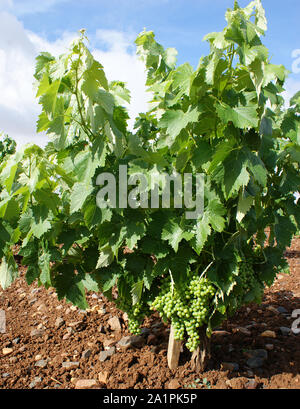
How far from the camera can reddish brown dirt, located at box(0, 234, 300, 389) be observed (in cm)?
237

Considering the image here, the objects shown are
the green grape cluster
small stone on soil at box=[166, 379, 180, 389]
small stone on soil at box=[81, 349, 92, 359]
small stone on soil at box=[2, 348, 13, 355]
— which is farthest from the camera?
small stone on soil at box=[2, 348, 13, 355]

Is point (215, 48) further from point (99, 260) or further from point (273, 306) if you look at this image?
point (273, 306)

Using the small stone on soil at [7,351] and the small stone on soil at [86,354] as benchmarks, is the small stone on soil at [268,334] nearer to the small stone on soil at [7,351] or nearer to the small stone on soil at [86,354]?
the small stone on soil at [86,354]

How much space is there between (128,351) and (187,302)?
916mm

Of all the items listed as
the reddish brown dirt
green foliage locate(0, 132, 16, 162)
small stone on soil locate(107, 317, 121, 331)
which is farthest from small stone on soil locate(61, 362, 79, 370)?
green foliage locate(0, 132, 16, 162)

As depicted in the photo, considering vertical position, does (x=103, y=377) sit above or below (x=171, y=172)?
below

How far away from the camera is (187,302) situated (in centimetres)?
208

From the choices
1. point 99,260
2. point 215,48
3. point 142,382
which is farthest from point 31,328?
point 215,48

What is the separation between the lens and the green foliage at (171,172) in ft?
5.39

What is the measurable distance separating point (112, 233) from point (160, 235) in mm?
253

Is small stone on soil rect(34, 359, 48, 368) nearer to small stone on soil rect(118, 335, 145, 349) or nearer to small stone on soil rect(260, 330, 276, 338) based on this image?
small stone on soil rect(118, 335, 145, 349)

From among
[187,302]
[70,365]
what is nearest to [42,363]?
[70,365]

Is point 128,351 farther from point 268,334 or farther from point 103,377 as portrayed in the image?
point 268,334

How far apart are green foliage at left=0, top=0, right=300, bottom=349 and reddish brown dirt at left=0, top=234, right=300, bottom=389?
1.53 feet
